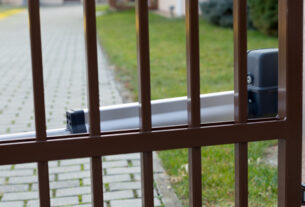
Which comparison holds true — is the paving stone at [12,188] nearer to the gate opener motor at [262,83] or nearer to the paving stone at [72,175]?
the paving stone at [72,175]

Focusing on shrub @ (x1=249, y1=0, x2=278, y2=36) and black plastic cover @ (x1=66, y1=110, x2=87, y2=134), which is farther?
shrub @ (x1=249, y1=0, x2=278, y2=36)

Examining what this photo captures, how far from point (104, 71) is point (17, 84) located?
1784 mm

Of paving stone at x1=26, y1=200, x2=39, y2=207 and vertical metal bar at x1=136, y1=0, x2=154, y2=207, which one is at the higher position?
vertical metal bar at x1=136, y1=0, x2=154, y2=207

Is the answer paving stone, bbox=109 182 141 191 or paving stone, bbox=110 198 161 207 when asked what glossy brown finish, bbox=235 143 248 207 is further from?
paving stone, bbox=109 182 141 191

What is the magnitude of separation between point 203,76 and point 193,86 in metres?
6.86

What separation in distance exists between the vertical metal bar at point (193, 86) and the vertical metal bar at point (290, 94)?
294mm

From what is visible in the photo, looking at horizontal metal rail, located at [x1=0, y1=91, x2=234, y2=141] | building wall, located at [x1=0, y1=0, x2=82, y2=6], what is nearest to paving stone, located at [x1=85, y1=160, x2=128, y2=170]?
horizontal metal rail, located at [x1=0, y1=91, x2=234, y2=141]

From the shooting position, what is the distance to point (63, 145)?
173 cm

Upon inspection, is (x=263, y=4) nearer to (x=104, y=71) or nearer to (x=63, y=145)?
(x=104, y=71)

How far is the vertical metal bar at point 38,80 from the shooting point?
1.67 m

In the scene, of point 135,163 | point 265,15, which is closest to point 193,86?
point 135,163

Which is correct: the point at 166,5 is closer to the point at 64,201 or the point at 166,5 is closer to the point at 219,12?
the point at 219,12

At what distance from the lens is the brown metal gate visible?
1.72 meters

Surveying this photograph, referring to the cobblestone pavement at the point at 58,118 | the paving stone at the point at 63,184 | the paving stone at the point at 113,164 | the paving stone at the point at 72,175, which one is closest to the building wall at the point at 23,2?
the cobblestone pavement at the point at 58,118
